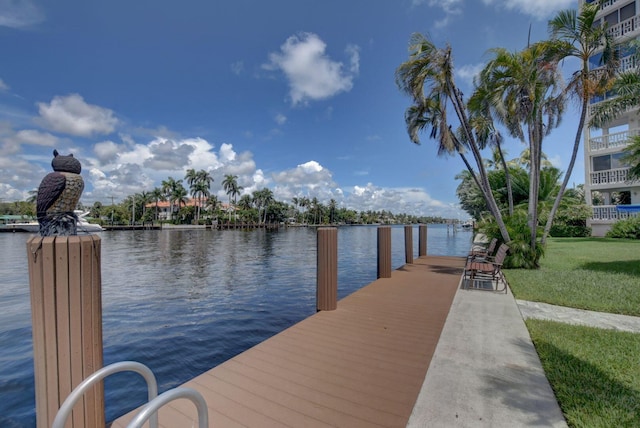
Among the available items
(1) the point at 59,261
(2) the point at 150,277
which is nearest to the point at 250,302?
(2) the point at 150,277

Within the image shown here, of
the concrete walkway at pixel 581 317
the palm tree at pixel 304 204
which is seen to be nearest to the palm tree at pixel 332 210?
the palm tree at pixel 304 204

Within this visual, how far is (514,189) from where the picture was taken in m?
24.2

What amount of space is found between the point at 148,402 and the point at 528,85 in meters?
11.3

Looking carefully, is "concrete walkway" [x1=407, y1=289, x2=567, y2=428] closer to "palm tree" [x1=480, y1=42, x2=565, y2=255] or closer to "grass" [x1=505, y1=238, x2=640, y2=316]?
"grass" [x1=505, y1=238, x2=640, y2=316]

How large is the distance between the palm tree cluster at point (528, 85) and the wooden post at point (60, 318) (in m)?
10.6

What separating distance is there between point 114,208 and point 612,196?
9335 centimetres

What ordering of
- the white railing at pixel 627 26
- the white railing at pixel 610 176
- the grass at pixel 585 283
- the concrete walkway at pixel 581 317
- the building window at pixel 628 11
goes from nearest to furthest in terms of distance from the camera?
the concrete walkway at pixel 581 317
the grass at pixel 585 283
the white railing at pixel 627 26
the building window at pixel 628 11
the white railing at pixel 610 176

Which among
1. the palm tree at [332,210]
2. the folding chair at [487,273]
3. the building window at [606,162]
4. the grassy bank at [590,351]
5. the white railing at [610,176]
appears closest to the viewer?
A: the grassy bank at [590,351]

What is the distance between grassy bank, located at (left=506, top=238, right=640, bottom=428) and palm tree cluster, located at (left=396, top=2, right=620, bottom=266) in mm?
2895

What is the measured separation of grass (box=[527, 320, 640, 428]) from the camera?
8.93 feet

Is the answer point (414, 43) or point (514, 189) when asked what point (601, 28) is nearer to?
point (414, 43)

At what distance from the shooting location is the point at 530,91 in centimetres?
922

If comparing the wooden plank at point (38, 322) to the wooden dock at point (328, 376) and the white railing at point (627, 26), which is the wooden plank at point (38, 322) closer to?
the wooden dock at point (328, 376)

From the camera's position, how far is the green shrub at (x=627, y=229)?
18.9m
